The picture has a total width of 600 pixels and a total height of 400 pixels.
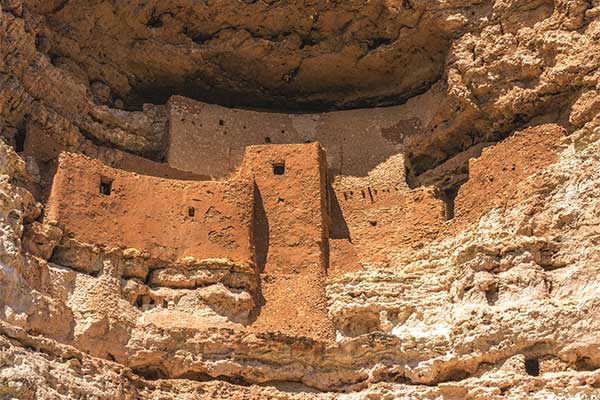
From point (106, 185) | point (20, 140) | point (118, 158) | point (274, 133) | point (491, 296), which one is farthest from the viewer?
point (274, 133)

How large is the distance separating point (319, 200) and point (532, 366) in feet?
15.9

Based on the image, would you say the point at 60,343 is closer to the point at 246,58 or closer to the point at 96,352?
the point at 96,352

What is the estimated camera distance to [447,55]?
20.0m

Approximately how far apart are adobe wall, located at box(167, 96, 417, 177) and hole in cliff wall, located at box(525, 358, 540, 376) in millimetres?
6001

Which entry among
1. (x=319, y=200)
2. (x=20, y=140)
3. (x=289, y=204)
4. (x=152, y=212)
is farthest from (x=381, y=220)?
(x=20, y=140)

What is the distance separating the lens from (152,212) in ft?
59.3

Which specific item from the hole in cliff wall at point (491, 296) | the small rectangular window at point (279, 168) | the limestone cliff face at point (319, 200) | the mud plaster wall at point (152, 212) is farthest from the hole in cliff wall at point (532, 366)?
the small rectangular window at point (279, 168)

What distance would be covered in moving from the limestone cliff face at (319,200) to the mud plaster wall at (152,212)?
0.07 meters

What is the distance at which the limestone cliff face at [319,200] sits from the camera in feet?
52.4

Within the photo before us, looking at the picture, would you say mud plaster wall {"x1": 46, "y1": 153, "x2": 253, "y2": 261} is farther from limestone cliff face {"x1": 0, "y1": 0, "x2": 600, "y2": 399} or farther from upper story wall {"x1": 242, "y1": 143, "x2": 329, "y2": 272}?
upper story wall {"x1": 242, "y1": 143, "x2": 329, "y2": 272}

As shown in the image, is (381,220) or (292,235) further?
(381,220)

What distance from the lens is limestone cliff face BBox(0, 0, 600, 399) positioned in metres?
16.0

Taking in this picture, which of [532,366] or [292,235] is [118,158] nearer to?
[292,235]

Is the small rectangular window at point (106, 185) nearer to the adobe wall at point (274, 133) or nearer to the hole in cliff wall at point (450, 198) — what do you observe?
the adobe wall at point (274, 133)
